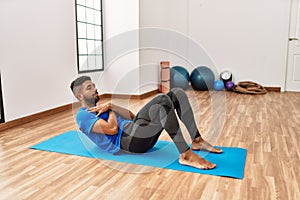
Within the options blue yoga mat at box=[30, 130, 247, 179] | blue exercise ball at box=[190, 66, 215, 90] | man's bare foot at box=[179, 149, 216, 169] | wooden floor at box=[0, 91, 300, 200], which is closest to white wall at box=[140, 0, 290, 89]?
blue exercise ball at box=[190, 66, 215, 90]

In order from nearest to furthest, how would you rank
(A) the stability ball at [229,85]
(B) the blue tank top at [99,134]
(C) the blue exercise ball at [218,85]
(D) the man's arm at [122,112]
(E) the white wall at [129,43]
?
(B) the blue tank top at [99,134] → (D) the man's arm at [122,112] → (E) the white wall at [129,43] → (C) the blue exercise ball at [218,85] → (A) the stability ball at [229,85]

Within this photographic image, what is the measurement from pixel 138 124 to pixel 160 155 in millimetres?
387

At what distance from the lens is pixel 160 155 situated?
2.20m

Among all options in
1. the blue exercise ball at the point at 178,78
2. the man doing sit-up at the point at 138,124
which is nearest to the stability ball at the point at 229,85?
Result: the blue exercise ball at the point at 178,78

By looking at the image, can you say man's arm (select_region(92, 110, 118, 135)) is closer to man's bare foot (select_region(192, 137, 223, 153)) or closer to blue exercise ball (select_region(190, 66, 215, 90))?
man's bare foot (select_region(192, 137, 223, 153))

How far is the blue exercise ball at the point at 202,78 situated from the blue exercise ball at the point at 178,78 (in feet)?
0.49

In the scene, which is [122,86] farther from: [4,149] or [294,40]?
[294,40]

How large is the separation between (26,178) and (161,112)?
939mm

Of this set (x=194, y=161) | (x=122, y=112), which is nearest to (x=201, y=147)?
(x=194, y=161)

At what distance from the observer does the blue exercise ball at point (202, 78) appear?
5.78 meters

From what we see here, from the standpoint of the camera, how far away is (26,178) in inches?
72.7

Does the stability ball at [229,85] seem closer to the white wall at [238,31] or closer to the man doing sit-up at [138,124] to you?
the white wall at [238,31]

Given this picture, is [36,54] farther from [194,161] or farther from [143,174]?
[194,161]

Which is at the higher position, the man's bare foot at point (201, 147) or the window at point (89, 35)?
the window at point (89, 35)
